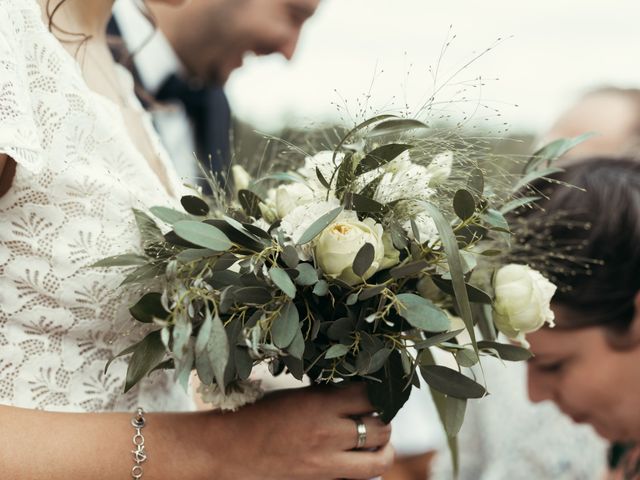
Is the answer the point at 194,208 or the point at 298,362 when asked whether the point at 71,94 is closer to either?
the point at 194,208

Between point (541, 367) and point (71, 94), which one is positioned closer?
point (71, 94)

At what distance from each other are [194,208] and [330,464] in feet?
1.51

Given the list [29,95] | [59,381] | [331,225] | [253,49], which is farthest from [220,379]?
[253,49]

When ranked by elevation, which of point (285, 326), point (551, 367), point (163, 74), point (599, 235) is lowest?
point (551, 367)

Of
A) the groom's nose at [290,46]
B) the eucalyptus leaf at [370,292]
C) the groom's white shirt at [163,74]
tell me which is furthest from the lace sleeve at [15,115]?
the groom's white shirt at [163,74]

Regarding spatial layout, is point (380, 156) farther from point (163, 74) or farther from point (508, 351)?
point (163, 74)

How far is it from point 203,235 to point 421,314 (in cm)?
32

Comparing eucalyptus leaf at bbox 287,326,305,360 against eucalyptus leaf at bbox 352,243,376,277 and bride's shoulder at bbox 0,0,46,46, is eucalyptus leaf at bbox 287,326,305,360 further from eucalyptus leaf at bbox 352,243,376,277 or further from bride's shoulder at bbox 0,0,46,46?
bride's shoulder at bbox 0,0,46,46

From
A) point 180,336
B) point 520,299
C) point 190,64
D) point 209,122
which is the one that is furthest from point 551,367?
point 190,64

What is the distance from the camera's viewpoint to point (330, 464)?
1228 millimetres

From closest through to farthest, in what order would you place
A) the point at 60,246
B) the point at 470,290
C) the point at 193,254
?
the point at 193,254 < the point at 470,290 < the point at 60,246

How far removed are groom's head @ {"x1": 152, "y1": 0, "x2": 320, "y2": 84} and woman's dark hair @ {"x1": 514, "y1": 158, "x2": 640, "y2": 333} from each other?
90 cm

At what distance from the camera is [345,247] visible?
3.52 feet

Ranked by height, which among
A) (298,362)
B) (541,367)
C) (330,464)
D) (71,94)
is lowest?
(541,367)
